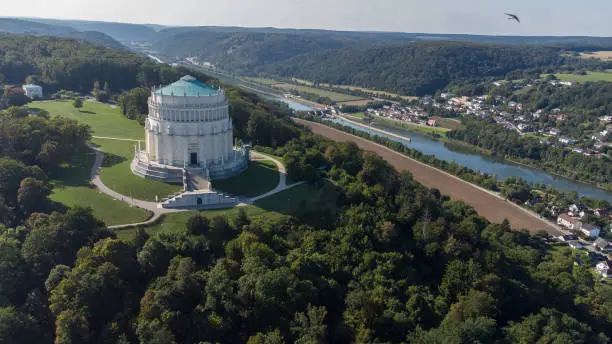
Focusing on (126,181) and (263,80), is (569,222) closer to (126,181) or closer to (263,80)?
(126,181)

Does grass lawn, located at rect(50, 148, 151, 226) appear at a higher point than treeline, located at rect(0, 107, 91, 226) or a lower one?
lower

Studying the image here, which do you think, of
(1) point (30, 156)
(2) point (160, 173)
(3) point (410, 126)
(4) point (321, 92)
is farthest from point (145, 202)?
(4) point (321, 92)

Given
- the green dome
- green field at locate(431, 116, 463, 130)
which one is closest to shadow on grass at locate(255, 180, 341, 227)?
the green dome

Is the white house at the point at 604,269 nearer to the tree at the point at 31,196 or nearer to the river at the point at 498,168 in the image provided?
the river at the point at 498,168

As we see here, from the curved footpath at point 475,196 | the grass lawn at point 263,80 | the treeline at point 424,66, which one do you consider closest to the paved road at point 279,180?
the curved footpath at point 475,196

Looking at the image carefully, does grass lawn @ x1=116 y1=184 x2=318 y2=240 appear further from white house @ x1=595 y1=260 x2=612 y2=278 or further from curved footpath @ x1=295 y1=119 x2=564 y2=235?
white house @ x1=595 y1=260 x2=612 y2=278

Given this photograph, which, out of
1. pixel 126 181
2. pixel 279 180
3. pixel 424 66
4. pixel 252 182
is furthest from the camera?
pixel 424 66
